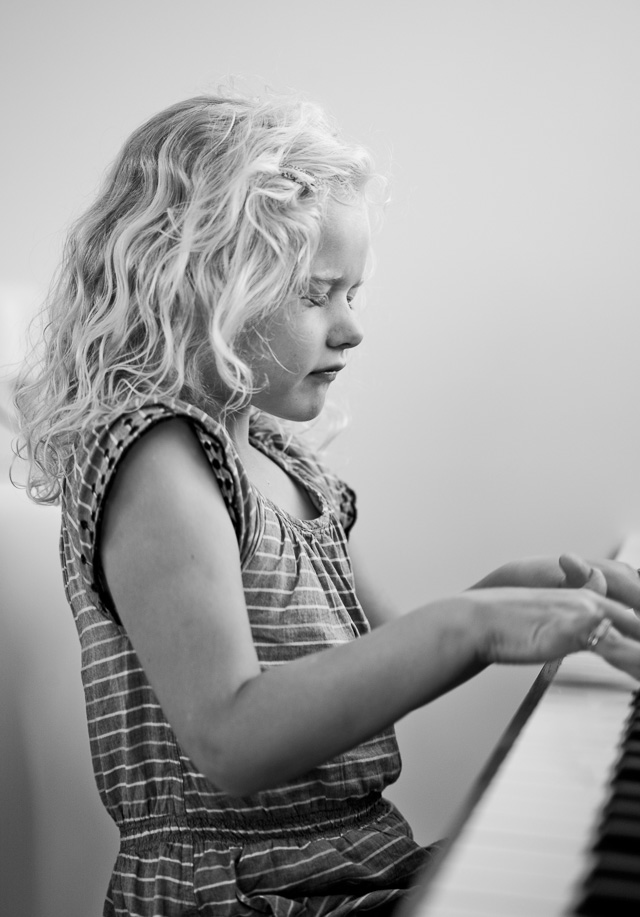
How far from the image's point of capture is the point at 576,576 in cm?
77

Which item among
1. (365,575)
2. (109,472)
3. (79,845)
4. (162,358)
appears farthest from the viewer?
(365,575)

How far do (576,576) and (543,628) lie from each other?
0.77 feet

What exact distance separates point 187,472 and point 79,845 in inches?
16.7

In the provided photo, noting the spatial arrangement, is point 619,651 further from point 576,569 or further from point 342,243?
point 342,243

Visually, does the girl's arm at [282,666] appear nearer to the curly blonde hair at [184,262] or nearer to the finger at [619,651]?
the finger at [619,651]

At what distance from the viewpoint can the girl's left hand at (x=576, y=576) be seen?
768 millimetres

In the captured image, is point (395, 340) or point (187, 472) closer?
point (187, 472)

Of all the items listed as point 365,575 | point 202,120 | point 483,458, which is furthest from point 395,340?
point 202,120

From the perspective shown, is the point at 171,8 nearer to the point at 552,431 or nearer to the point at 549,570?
the point at 552,431

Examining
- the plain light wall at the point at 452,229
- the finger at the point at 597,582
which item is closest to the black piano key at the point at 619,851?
→ the finger at the point at 597,582

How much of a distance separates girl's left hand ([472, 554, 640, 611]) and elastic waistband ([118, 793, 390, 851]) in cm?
26

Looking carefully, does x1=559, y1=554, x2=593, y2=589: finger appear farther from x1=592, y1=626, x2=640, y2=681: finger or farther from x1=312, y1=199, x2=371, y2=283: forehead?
x1=312, y1=199, x2=371, y2=283: forehead

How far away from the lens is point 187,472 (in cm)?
69

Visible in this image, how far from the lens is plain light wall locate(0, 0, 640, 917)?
3.79 feet
